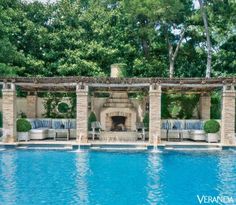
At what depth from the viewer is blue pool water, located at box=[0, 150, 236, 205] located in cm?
1061

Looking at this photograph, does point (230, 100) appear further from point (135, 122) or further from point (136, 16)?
point (136, 16)

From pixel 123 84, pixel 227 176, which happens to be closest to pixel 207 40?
pixel 123 84

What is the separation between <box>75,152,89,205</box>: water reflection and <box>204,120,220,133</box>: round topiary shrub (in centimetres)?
709

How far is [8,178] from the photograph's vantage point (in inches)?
502

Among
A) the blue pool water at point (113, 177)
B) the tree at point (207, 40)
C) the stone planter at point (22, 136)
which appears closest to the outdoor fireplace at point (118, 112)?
the stone planter at point (22, 136)

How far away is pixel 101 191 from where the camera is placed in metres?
11.3

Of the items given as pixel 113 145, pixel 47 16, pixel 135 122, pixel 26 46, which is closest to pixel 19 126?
pixel 113 145

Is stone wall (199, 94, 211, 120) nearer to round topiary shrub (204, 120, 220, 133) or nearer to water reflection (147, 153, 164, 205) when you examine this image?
round topiary shrub (204, 120, 220, 133)

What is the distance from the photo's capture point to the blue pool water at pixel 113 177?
34.8 ft

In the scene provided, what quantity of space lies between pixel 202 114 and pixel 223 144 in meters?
5.04

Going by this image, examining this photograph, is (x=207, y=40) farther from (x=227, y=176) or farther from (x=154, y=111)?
(x=227, y=176)

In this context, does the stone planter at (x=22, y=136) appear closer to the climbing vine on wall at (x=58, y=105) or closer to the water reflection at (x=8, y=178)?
the water reflection at (x=8, y=178)

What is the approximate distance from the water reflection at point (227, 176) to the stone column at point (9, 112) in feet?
35.5

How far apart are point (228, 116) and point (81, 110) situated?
26.0 ft
